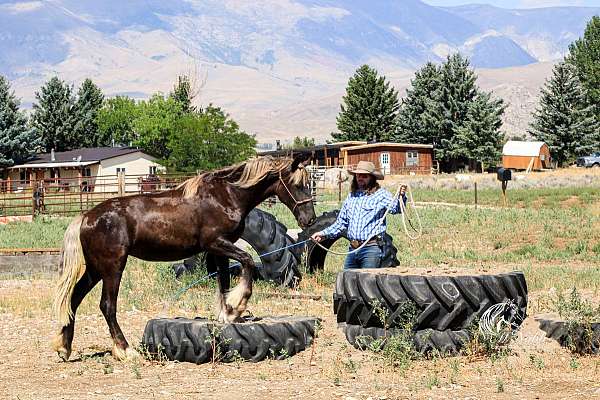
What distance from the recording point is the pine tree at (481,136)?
78125 millimetres

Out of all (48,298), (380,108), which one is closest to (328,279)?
(48,298)

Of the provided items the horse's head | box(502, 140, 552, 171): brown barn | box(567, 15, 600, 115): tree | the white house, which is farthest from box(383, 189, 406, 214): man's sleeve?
box(567, 15, 600, 115): tree

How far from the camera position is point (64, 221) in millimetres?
32594

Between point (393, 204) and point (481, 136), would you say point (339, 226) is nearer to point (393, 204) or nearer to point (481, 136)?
point (393, 204)

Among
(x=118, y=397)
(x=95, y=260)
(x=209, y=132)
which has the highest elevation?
(x=209, y=132)

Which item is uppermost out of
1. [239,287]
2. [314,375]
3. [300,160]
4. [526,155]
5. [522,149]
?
[522,149]

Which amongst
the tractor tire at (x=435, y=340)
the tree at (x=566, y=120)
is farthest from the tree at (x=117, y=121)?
the tractor tire at (x=435, y=340)

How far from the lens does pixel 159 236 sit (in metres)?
10.4

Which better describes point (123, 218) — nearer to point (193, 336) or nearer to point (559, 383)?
point (193, 336)

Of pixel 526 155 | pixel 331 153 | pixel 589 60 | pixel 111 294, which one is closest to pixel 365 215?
pixel 111 294

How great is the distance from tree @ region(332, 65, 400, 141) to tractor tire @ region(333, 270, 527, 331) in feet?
256

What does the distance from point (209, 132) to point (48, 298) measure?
4261 cm

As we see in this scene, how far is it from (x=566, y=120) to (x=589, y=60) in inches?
669

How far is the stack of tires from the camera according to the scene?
9703 mm
